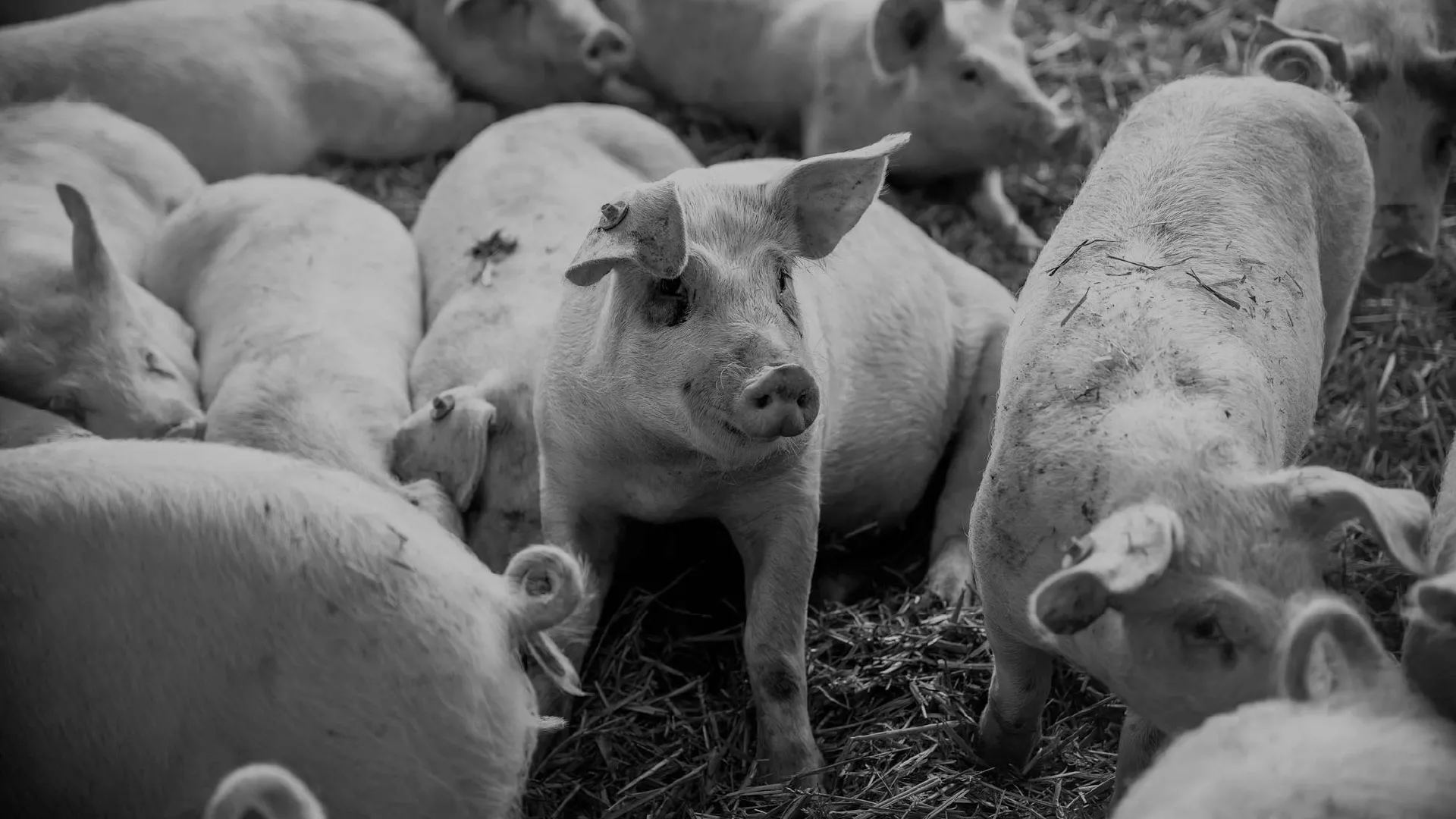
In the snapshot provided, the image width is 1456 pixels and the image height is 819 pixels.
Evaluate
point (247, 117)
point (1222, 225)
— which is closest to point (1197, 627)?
point (1222, 225)

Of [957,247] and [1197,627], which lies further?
[957,247]

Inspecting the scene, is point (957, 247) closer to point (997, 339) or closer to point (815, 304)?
point (997, 339)

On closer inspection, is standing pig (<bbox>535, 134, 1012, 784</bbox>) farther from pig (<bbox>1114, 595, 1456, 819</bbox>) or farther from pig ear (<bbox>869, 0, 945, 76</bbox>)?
pig ear (<bbox>869, 0, 945, 76</bbox>)

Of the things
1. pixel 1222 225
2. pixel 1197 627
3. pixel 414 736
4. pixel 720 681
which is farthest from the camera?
pixel 720 681

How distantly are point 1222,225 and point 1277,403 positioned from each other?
0.46 m

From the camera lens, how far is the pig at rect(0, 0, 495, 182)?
4961 millimetres

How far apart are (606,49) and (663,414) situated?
3285 mm

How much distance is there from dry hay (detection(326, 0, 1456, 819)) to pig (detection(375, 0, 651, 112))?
8.89ft

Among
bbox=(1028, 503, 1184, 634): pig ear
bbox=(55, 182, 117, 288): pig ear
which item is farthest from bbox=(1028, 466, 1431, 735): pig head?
Answer: bbox=(55, 182, 117, 288): pig ear

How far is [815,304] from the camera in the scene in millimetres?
3396

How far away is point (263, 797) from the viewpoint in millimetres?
1840

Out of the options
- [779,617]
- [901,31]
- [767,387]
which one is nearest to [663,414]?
[767,387]

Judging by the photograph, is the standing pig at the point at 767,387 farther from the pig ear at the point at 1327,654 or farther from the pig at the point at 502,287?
the pig ear at the point at 1327,654

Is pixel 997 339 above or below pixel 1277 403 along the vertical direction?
below
